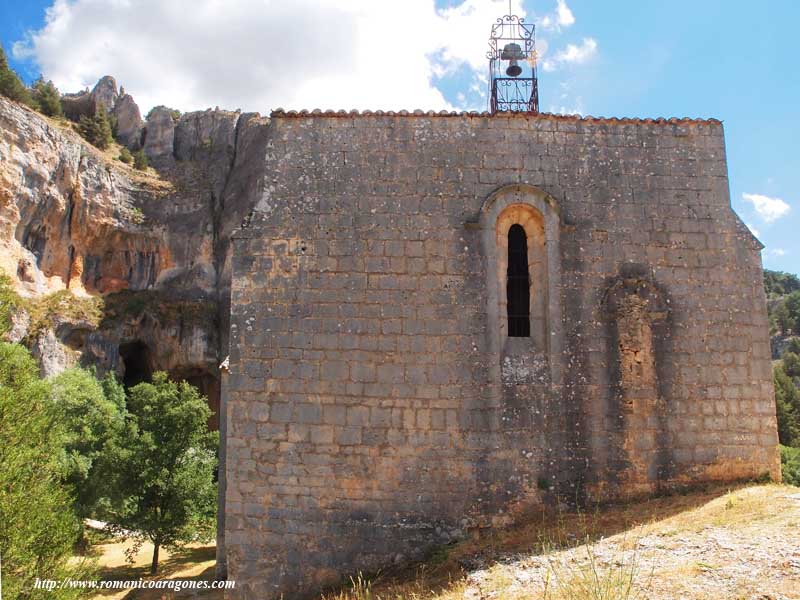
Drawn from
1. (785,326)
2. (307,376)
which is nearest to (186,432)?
(307,376)

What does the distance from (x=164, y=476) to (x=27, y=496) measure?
363 inches

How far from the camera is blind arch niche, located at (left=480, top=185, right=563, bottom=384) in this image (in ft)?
26.7

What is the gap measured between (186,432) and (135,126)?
34138 millimetres

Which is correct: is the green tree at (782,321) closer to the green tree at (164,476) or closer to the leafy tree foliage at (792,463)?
the leafy tree foliage at (792,463)

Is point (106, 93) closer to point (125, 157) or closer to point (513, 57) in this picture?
point (125, 157)

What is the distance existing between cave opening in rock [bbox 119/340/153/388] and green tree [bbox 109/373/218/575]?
17.0 m

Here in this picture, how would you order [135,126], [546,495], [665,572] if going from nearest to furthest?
[665,572]
[546,495]
[135,126]

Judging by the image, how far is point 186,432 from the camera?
59.2 feet

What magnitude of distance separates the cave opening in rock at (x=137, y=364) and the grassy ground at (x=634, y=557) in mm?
30615

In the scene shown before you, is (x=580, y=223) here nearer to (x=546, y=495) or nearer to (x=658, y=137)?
(x=658, y=137)

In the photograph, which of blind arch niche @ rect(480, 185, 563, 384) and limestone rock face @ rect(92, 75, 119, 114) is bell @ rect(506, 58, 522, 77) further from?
limestone rock face @ rect(92, 75, 119, 114)

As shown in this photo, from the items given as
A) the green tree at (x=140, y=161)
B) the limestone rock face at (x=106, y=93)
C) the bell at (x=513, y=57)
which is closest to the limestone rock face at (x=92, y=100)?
the limestone rock face at (x=106, y=93)

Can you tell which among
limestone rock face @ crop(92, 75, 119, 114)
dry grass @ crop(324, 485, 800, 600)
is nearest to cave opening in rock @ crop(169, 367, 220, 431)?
limestone rock face @ crop(92, 75, 119, 114)

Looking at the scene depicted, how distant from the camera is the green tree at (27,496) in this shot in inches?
309
